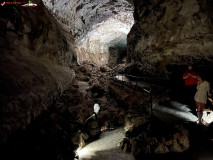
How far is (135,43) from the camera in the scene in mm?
11961

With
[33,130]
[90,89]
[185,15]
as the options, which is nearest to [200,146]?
[33,130]

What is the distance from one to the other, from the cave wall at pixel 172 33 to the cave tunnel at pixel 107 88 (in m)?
0.05

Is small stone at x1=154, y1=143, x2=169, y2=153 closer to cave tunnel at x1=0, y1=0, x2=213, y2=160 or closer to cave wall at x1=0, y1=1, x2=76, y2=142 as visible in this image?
cave tunnel at x1=0, y1=0, x2=213, y2=160

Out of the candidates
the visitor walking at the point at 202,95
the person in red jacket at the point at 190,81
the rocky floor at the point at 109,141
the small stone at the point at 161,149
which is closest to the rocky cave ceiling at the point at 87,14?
the person in red jacket at the point at 190,81

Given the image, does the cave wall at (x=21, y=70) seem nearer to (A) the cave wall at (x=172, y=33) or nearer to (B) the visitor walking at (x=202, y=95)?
(B) the visitor walking at (x=202, y=95)

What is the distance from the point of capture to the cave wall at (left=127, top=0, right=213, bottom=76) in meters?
6.12

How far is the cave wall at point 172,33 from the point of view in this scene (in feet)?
20.1

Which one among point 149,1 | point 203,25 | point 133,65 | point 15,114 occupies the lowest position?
point 15,114

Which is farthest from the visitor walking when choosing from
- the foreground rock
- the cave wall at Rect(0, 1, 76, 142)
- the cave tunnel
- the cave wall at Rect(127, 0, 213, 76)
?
the cave wall at Rect(0, 1, 76, 142)

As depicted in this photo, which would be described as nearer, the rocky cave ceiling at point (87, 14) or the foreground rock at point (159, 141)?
the foreground rock at point (159, 141)

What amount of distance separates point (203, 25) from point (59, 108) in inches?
287

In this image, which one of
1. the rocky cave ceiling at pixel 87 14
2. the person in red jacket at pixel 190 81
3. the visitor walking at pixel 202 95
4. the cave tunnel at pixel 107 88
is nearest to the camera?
the cave tunnel at pixel 107 88

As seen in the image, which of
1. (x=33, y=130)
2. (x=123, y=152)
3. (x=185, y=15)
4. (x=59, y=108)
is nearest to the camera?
(x=33, y=130)

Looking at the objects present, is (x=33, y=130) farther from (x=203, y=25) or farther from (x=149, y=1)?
(x=149, y=1)
